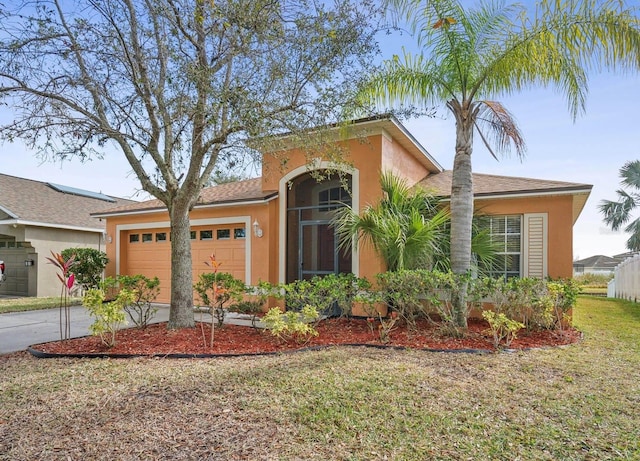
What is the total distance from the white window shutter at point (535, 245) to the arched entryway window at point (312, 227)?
4.32 meters

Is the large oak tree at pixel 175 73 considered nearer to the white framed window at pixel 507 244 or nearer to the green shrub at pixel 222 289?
the green shrub at pixel 222 289

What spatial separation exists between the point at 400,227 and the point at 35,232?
16130mm

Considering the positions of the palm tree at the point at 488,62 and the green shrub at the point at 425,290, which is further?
the green shrub at the point at 425,290

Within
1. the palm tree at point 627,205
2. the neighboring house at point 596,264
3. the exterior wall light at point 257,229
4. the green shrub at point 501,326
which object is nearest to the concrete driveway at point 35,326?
the exterior wall light at point 257,229

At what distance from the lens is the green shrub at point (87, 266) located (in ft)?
44.4

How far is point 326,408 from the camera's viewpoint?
3.87 metres

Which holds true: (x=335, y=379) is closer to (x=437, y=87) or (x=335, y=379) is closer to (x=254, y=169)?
(x=254, y=169)

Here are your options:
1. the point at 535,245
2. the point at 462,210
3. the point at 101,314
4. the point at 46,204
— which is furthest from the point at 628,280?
the point at 46,204

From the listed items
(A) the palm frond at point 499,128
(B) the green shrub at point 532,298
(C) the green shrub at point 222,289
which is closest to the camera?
(B) the green shrub at point 532,298

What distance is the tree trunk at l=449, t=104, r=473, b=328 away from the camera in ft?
23.5

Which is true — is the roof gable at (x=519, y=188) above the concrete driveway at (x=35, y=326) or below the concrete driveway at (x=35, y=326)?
above

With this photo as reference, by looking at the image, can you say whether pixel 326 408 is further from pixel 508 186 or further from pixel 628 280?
pixel 628 280

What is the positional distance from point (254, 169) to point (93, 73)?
3534mm

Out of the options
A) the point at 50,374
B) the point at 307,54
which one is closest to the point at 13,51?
the point at 307,54
